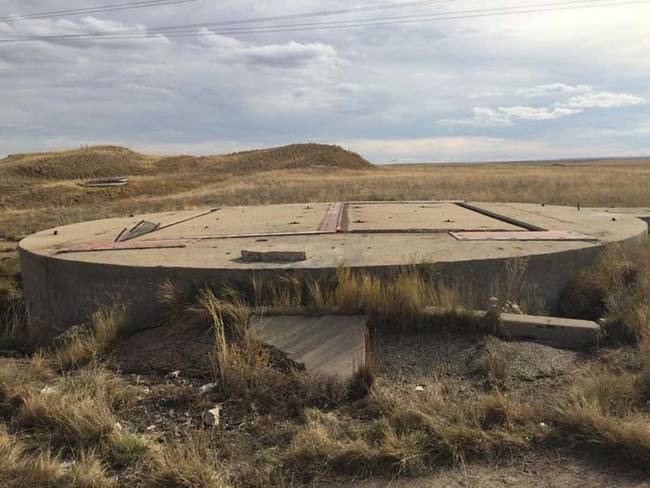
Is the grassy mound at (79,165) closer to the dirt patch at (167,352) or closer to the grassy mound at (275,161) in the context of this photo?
the grassy mound at (275,161)

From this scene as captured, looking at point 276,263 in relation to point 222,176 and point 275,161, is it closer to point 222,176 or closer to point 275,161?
point 222,176

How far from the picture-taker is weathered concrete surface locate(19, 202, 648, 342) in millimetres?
5035

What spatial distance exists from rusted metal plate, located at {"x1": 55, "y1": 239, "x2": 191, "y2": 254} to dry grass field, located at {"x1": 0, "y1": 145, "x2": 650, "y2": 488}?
1242mm

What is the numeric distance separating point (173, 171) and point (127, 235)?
57.6 m

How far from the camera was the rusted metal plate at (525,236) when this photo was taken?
6.16 m

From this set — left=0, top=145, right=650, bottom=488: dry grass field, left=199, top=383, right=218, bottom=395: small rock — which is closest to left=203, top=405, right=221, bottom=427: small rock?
left=0, top=145, right=650, bottom=488: dry grass field

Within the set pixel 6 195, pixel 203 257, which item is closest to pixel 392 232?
pixel 203 257

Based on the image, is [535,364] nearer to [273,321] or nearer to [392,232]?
[273,321]

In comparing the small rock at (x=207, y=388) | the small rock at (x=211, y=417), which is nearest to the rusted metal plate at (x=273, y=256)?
the small rock at (x=207, y=388)

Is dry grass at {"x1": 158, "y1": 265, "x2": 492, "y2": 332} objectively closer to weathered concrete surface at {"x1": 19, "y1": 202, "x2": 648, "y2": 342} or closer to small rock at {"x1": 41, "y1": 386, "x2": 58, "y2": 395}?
weathered concrete surface at {"x1": 19, "y1": 202, "x2": 648, "y2": 342}

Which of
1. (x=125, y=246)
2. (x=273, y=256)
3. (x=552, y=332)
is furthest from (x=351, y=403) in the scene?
(x=125, y=246)

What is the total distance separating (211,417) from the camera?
10.9 ft

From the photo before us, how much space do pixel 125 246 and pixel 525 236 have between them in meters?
4.43

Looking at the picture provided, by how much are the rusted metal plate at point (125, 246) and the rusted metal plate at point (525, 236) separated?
10.5 ft
